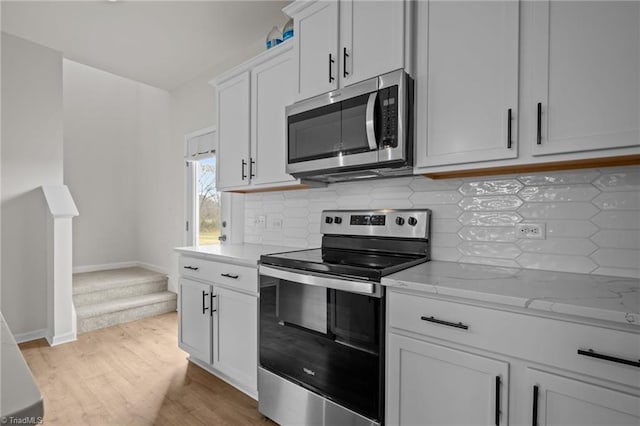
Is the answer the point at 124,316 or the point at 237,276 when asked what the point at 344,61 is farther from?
the point at 124,316

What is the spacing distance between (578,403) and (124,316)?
4.09 m

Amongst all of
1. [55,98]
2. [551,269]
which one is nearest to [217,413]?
[551,269]

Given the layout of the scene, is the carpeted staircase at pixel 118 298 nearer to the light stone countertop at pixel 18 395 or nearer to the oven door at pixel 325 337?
the oven door at pixel 325 337

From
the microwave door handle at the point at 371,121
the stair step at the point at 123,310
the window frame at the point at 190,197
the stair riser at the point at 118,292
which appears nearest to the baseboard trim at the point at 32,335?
the stair step at the point at 123,310

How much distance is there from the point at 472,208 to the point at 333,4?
137cm

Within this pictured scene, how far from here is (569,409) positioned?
1.06 meters

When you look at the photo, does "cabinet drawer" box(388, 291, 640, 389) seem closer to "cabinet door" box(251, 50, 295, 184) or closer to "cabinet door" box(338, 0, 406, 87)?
"cabinet door" box(338, 0, 406, 87)

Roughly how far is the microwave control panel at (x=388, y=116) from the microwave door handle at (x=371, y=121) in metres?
0.03

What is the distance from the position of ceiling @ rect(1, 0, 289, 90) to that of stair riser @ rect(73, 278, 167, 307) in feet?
8.38

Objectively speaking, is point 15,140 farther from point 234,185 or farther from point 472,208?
point 472,208

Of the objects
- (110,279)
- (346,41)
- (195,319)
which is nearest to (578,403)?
(346,41)

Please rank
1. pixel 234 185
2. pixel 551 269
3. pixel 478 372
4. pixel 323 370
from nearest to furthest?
pixel 478 372, pixel 551 269, pixel 323 370, pixel 234 185

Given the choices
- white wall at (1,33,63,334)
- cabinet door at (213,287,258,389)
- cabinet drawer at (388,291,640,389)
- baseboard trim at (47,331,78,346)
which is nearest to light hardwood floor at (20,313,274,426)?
baseboard trim at (47,331,78,346)

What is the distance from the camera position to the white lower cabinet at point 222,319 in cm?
212
